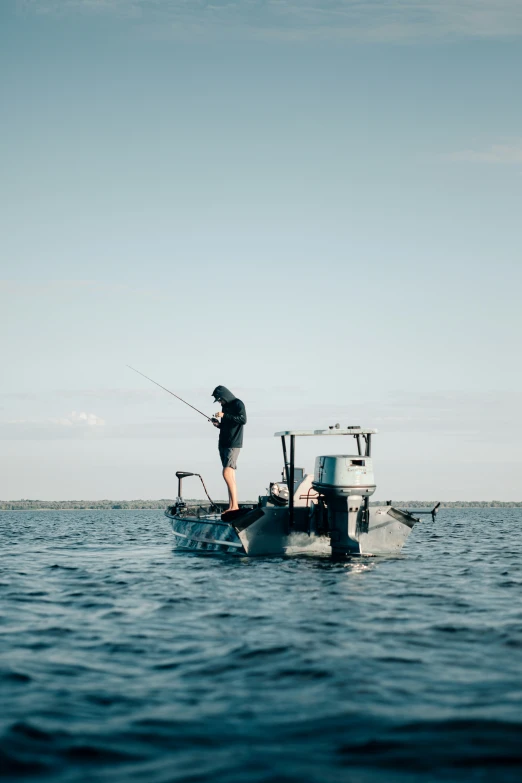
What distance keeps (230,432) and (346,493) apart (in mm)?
4004

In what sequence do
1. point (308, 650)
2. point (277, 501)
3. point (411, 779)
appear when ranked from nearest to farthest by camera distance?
point (411, 779)
point (308, 650)
point (277, 501)

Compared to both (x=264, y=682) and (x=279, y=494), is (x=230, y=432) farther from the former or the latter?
(x=264, y=682)

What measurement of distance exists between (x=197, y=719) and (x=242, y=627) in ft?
12.0

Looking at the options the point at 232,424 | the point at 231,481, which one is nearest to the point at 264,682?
the point at 231,481

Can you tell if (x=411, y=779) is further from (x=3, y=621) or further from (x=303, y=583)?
(x=303, y=583)

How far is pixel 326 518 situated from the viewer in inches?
659

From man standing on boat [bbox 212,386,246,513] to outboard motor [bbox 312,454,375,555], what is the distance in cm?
271

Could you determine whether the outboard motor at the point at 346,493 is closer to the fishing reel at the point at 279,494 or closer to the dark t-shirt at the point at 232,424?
the fishing reel at the point at 279,494

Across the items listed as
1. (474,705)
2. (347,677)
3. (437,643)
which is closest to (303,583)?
(437,643)

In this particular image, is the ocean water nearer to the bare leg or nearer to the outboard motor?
the outboard motor

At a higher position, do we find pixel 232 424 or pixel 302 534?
pixel 232 424

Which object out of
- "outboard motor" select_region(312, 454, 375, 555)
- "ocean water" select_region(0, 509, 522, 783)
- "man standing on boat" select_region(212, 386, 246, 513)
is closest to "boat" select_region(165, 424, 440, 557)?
"outboard motor" select_region(312, 454, 375, 555)

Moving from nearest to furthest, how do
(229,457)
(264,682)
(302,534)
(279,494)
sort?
(264,682) → (302,534) → (229,457) → (279,494)

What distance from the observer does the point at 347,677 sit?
6.50 m
